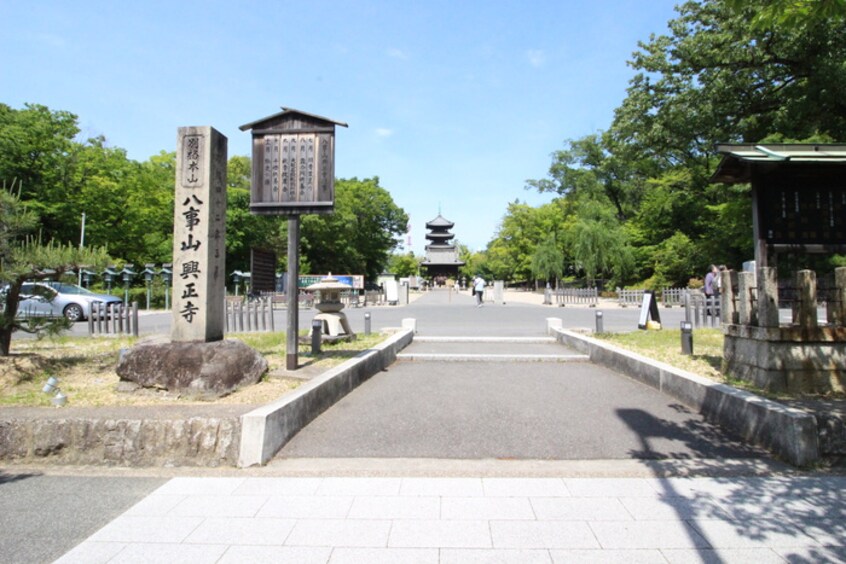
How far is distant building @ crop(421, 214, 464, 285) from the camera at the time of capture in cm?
7906

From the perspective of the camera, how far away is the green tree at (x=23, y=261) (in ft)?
20.1

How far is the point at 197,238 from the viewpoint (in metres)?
6.20

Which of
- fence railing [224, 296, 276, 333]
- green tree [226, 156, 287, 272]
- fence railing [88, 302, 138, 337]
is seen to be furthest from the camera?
green tree [226, 156, 287, 272]

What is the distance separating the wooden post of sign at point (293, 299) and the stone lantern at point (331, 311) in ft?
11.1

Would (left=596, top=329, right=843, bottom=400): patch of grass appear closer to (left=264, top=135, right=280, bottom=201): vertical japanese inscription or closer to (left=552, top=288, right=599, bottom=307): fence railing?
(left=264, top=135, right=280, bottom=201): vertical japanese inscription

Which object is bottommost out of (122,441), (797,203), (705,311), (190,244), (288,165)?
(122,441)

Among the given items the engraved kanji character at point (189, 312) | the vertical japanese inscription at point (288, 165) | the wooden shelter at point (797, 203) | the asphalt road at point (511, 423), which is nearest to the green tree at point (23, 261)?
the engraved kanji character at point (189, 312)

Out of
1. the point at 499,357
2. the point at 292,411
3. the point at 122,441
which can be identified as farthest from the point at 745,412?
the point at 122,441

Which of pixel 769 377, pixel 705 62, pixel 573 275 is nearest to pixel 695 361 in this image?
pixel 769 377

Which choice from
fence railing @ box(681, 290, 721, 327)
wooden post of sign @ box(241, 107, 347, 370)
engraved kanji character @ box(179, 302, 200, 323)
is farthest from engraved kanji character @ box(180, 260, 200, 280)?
fence railing @ box(681, 290, 721, 327)

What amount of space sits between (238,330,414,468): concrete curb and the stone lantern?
9.18 ft

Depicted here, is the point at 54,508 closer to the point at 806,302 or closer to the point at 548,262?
the point at 806,302

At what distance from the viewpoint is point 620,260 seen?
37.1 metres

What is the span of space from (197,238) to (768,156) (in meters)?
7.11
